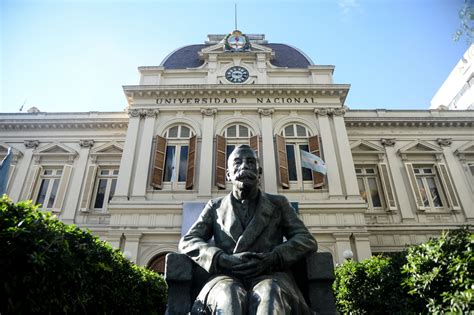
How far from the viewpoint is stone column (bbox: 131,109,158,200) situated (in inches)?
504

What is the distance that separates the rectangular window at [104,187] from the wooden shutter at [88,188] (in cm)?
27

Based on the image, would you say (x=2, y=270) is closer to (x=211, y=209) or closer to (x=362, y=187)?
(x=211, y=209)

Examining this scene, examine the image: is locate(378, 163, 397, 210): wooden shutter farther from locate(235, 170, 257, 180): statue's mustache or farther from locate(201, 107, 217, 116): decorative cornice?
locate(235, 170, 257, 180): statue's mustache

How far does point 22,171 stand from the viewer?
50.1 feet

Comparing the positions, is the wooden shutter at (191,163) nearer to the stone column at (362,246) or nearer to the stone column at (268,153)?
the stone column at (268,153)

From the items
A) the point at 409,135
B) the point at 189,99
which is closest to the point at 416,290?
the point at 189,99

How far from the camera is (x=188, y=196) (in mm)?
12867

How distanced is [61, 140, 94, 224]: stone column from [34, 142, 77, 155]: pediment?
1.70 feet

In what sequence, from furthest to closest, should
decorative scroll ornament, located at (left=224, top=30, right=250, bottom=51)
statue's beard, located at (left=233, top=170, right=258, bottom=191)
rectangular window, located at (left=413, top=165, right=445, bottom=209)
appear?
decorative scroll ornament, located at (left=224, top=30, right=250, bottom=51) → rectangular window, located at (left=413, top=165, right=445, bottom=209) → statue's beard, located at (left=233, top=170, right=258, bottom=191)

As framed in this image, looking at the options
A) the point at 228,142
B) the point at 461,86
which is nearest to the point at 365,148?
the point at 228,142

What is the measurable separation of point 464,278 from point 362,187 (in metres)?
12.8

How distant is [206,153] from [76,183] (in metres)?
6.47

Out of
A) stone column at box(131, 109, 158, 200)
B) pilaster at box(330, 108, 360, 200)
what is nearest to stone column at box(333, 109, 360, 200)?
pilaster at box(330, 108, 360, 200)

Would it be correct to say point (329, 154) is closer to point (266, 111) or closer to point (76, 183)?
point (266, 111)
